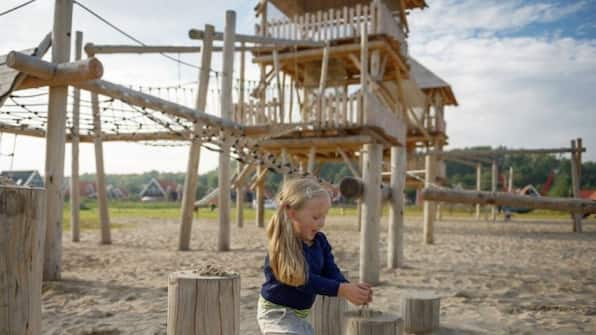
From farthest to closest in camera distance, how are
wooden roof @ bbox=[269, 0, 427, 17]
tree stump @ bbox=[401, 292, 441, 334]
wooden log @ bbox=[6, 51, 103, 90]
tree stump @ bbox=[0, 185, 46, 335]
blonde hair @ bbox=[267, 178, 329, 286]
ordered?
wooden roof @ bbox=[269, 0, 427, 17], wooden log @ bbox=[6, 51, 103, 90], tree stump @ bbox=[401, 292, 441, 334], blonde hair @ bbox=[267, 178, 329, 286], tree stump @ bbox=[0, 185, 46, 335]

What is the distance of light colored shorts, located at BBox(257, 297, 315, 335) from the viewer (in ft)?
7.76

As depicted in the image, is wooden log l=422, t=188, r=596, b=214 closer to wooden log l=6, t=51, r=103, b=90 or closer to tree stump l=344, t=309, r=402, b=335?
tree stump l=344, t=309, r=402, b=335

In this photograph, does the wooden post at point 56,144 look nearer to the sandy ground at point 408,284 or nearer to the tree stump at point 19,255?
the sandy ground at point 408,284

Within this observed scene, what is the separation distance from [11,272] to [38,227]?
0.65ft

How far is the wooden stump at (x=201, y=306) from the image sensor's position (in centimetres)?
205

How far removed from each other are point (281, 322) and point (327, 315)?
2.76 ft

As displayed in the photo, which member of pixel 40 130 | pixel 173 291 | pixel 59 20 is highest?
pixel 59 20

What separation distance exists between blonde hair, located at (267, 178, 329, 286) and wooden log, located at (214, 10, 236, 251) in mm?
7946

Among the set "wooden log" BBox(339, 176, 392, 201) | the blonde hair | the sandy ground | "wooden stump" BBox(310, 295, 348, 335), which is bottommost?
the sandy ground

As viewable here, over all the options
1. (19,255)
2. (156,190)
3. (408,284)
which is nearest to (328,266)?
(19,255)

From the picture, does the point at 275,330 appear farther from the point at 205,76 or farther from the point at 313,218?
the point at 205,76

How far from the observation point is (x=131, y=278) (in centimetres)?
693

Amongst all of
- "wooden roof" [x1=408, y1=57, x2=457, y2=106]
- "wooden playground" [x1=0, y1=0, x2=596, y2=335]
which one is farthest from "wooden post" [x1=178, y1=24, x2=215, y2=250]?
"wooden roof" [x1=408, y1=57, x2=457, y2=106]

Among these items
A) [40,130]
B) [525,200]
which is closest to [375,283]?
[525,200]
